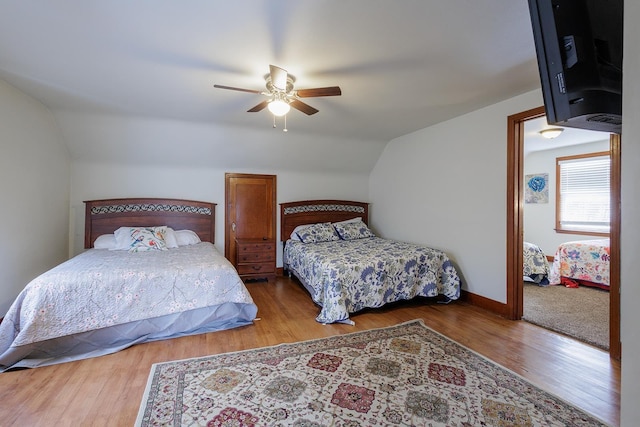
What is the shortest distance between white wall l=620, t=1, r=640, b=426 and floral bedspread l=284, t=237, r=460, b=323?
2448mm

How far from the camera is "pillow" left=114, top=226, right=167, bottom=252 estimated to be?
3.61 meters

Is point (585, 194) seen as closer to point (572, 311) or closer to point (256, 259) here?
point (572, 311)

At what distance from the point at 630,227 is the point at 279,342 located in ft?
8.02

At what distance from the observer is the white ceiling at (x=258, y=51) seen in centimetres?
170

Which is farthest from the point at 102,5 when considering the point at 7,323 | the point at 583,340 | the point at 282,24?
the point at 583,340

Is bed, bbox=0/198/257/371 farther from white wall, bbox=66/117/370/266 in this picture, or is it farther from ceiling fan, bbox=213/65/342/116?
ceiling fan, bbox=213/65/342/116

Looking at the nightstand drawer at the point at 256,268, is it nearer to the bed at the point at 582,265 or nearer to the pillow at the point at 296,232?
the pillow at the point at 296,232

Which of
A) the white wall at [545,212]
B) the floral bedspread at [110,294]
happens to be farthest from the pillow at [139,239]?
the white wall at [545,212]

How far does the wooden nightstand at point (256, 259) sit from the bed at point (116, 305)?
95cm

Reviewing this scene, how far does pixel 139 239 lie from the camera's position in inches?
144

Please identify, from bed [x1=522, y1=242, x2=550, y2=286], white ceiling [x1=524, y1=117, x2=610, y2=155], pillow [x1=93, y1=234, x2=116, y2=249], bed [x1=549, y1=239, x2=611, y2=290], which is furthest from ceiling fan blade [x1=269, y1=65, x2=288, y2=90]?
bed [x1=549, y1=239, x2=611, y2=290]

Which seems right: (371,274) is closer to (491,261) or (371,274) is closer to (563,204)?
(491,261)

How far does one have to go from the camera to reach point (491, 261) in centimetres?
330

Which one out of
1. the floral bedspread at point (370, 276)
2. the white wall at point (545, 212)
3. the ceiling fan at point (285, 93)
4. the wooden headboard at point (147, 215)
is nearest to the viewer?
the ceiling fan at point (285, 93)
